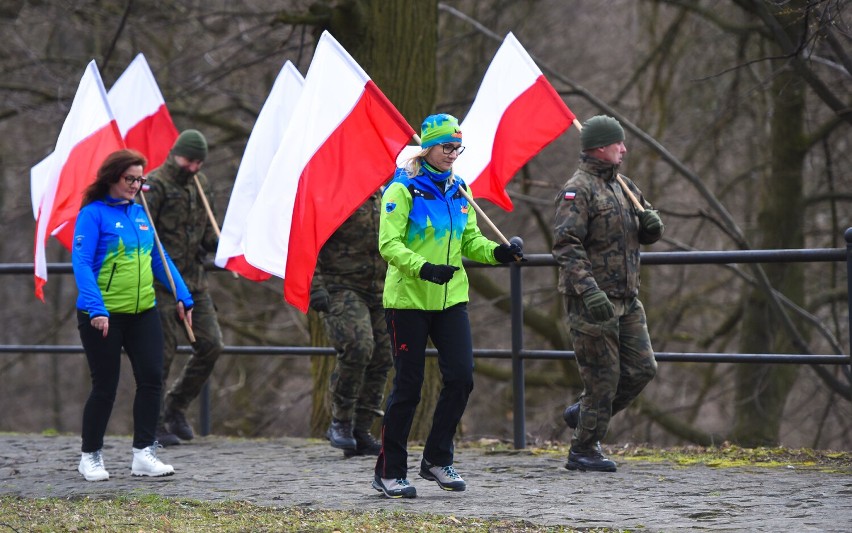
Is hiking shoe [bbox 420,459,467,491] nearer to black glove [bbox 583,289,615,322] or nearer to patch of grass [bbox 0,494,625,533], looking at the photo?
patch of grass [bbox 0,494,625,533]

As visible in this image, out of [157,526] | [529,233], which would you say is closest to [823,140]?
[529,233]

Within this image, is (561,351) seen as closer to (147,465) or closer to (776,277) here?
(147,465)

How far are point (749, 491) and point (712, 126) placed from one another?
860 cm

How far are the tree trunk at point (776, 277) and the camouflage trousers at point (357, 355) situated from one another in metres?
6.28

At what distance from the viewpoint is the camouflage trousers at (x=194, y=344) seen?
28.7 feet

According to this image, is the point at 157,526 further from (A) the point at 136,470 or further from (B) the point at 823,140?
(B) the point at 823,140

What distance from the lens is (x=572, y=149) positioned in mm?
17750

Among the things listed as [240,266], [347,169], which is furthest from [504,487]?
[240,266]

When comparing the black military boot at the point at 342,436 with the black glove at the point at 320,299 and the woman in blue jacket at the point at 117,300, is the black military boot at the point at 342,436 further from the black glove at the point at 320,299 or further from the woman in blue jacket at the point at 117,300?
the woman in blue jacket at the point at 117,300

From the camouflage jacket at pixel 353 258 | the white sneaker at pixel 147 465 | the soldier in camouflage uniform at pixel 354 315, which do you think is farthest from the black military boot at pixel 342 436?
the white sneaker at pixel 147 465

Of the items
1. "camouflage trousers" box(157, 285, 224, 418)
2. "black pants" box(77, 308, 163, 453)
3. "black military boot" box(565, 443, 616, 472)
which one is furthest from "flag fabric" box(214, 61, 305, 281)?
"black military boot" box(565, 443, 616, 472)

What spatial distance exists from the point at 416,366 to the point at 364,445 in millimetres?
1909

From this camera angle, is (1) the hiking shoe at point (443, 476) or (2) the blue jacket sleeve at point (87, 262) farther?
(2) the blue jacket sleeve at point (87, 262)

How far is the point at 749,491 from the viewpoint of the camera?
644 cm
